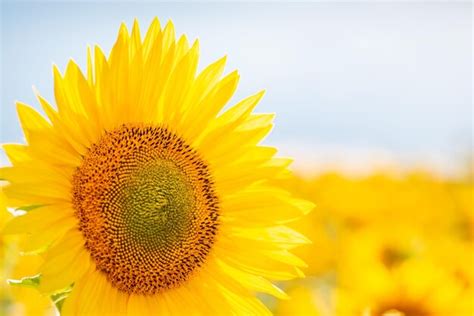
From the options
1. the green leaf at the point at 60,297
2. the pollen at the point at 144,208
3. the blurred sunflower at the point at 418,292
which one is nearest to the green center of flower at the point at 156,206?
the pollen at the point at 144,208

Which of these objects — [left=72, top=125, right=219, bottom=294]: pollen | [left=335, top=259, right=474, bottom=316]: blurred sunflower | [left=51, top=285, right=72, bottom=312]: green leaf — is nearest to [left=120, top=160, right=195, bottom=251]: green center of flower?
[left=72, top=125, right=219, bottom=294]: pollen

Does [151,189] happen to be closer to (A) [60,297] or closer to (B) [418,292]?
(A) [60,297]

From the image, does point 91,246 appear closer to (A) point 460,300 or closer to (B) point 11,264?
(B) point 11,264

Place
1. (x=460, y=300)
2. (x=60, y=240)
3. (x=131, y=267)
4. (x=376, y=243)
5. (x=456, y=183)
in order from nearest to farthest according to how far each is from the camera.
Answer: (x=60, y=240)
(x=131, y=267)
(x=460, y=300)
(x=376, y=243)
(x=456, y=183)

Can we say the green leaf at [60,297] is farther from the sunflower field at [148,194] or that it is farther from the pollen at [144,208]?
the pollen at [144,208]

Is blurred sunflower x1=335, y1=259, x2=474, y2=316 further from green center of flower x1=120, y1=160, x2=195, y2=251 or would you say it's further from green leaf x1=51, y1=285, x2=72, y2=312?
green leaf x1=51, y1=285, x2=72, y2=312

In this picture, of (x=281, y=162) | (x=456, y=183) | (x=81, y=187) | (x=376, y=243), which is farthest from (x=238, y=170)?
(x=456, y=183)

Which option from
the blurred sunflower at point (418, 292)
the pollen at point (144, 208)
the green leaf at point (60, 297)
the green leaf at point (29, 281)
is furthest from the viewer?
the blurred sunflower at point (418, 292)
